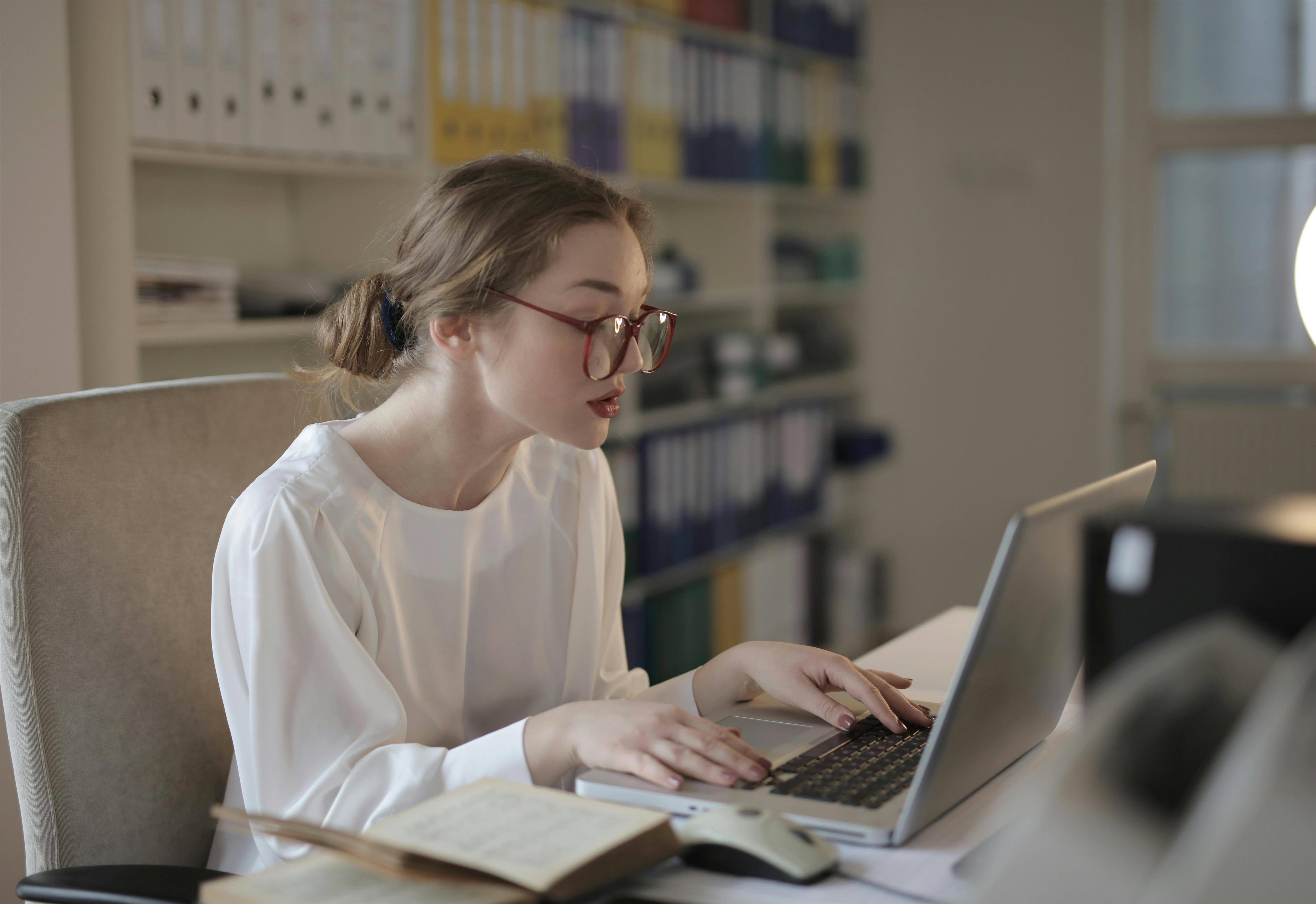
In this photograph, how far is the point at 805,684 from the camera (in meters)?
1.17

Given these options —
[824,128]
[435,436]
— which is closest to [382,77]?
[435,436]

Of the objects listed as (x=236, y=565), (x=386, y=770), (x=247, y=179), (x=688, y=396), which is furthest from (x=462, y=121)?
(x=386, y=770)

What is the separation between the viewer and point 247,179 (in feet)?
7.54

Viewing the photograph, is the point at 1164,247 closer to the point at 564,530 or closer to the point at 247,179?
the point at 247,179

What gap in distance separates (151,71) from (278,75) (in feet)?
0.79

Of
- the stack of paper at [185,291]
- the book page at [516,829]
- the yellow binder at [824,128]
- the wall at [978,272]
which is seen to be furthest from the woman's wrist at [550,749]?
the wall at [978,272]

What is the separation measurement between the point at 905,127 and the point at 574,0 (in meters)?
1.67

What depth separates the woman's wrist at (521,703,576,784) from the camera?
101cm

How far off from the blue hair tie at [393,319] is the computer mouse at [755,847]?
0.66m

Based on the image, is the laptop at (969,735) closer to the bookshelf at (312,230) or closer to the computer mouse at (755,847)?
the computer mouse at (755,847)

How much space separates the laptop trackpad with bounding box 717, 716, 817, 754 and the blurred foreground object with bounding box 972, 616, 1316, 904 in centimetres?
43

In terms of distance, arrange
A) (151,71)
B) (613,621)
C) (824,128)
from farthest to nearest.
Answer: (824,128) → (151,71) → (613,621)

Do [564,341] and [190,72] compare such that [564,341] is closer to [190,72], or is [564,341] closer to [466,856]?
[466,856]

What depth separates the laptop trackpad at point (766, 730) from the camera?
1.09 meters
